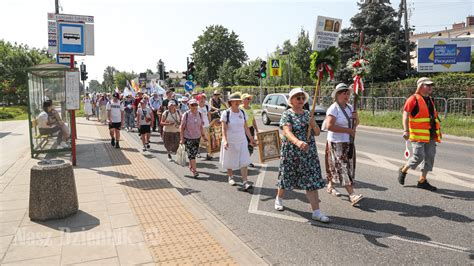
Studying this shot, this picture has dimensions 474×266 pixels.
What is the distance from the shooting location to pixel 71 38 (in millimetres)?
9570

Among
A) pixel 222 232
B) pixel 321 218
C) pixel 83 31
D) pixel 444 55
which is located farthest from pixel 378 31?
pixel 222 232

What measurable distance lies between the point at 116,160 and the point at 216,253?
6835 millimetres

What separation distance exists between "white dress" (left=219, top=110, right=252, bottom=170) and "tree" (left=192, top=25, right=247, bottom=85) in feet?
243

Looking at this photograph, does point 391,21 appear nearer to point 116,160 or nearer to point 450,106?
point 450,106

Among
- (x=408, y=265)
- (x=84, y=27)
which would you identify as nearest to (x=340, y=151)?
(x=408, y=265)

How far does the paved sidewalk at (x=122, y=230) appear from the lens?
4133mm

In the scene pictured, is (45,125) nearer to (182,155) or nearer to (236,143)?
(182,155)

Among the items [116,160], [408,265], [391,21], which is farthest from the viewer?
[391,21]

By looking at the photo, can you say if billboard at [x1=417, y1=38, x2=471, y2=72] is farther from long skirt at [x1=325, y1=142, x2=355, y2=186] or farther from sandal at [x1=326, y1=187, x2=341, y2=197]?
long skirt at [x1=325, y1=142, x2=355, y2=186]

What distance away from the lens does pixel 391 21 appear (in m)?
31.6

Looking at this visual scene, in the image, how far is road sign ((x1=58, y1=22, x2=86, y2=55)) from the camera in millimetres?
9438

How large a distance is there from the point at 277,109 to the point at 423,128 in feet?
43.3


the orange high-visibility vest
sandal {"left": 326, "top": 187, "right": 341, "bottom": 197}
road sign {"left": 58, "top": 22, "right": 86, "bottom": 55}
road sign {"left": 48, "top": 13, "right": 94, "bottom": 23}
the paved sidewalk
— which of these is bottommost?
the paved sidewalk

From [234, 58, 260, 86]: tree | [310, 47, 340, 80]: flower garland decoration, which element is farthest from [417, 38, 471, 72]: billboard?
[234, 58, 260, 86]: tree
